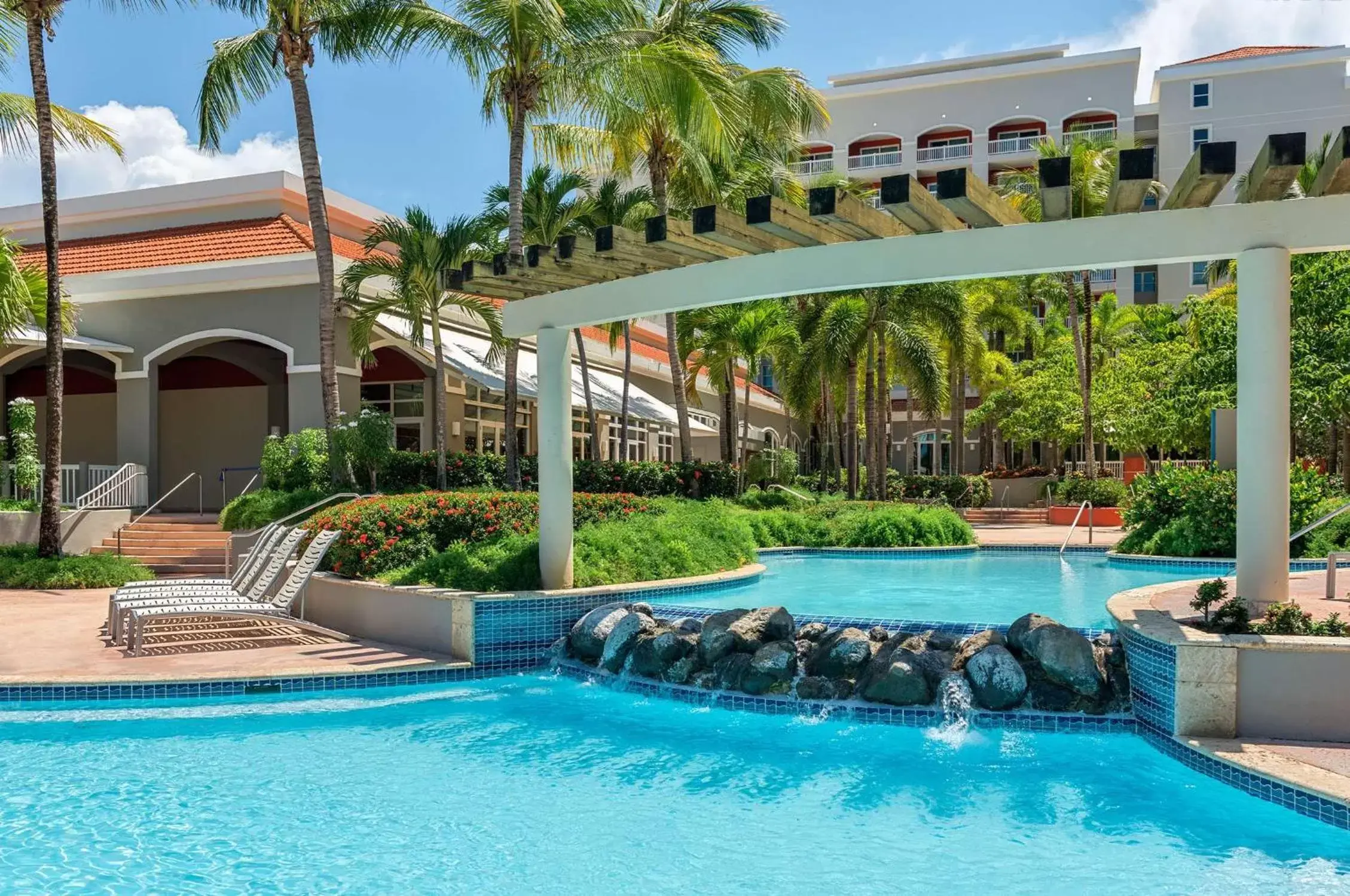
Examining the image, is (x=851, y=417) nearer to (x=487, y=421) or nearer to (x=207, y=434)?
(x=487, y=421)

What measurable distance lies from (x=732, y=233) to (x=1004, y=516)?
86.2 ft

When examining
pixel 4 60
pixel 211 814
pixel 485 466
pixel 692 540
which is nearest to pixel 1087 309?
pixel 485 466

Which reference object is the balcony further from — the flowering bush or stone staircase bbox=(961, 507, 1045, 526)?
the flowering bush

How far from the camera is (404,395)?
25.1 m

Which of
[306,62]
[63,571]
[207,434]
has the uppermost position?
[306,62]

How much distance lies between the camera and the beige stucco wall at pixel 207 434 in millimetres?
24156

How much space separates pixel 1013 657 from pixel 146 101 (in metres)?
22.4

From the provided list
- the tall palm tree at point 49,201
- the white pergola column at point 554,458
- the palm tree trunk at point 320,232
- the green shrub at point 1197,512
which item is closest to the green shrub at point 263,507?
the palm tree trunk at point 320,232

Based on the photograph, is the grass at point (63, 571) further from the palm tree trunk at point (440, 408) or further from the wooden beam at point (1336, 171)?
the wooden beam at point (1336, 171)

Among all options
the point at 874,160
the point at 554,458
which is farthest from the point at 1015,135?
the point at 554,458

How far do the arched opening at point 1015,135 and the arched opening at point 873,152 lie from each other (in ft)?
17.7

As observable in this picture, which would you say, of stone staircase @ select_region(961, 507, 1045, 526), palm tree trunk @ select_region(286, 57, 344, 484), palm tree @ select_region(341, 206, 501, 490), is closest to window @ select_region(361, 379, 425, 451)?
palm tree @ select_region(341, 206, 501, 490)

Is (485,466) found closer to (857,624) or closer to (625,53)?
(625,53)

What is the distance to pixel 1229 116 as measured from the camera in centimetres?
5506
